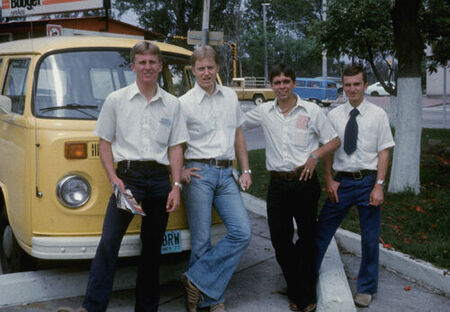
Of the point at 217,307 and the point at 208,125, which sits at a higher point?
the point at 208,125

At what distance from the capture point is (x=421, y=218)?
668cm

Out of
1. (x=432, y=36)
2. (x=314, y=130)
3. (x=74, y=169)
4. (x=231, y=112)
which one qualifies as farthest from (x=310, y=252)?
(x=432, y=36)

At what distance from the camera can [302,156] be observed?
445cm

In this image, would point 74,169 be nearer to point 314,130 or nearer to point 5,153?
point 5,153

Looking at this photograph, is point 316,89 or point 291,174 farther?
point 316,89

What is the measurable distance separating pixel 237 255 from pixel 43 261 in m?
2.12

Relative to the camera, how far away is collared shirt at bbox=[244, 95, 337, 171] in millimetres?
4449

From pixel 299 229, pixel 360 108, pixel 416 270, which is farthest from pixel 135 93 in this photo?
pixel 416 270

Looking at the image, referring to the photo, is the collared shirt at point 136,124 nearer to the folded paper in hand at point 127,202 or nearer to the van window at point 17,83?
the folded paper in hand at point 127,202

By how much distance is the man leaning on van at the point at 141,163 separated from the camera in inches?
155

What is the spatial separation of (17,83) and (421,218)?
4700 mm

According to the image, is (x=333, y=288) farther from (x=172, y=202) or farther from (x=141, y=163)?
(x=141, y=163)

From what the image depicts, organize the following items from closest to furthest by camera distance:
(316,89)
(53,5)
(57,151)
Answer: (57,151)
(53,5)
(316,89)

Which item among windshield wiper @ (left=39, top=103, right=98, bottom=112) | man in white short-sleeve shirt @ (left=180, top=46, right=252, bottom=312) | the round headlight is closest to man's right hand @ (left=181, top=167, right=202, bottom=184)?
man in white short-sleeve shirt @ (left=180, top=46, right=252, bottom=312)
